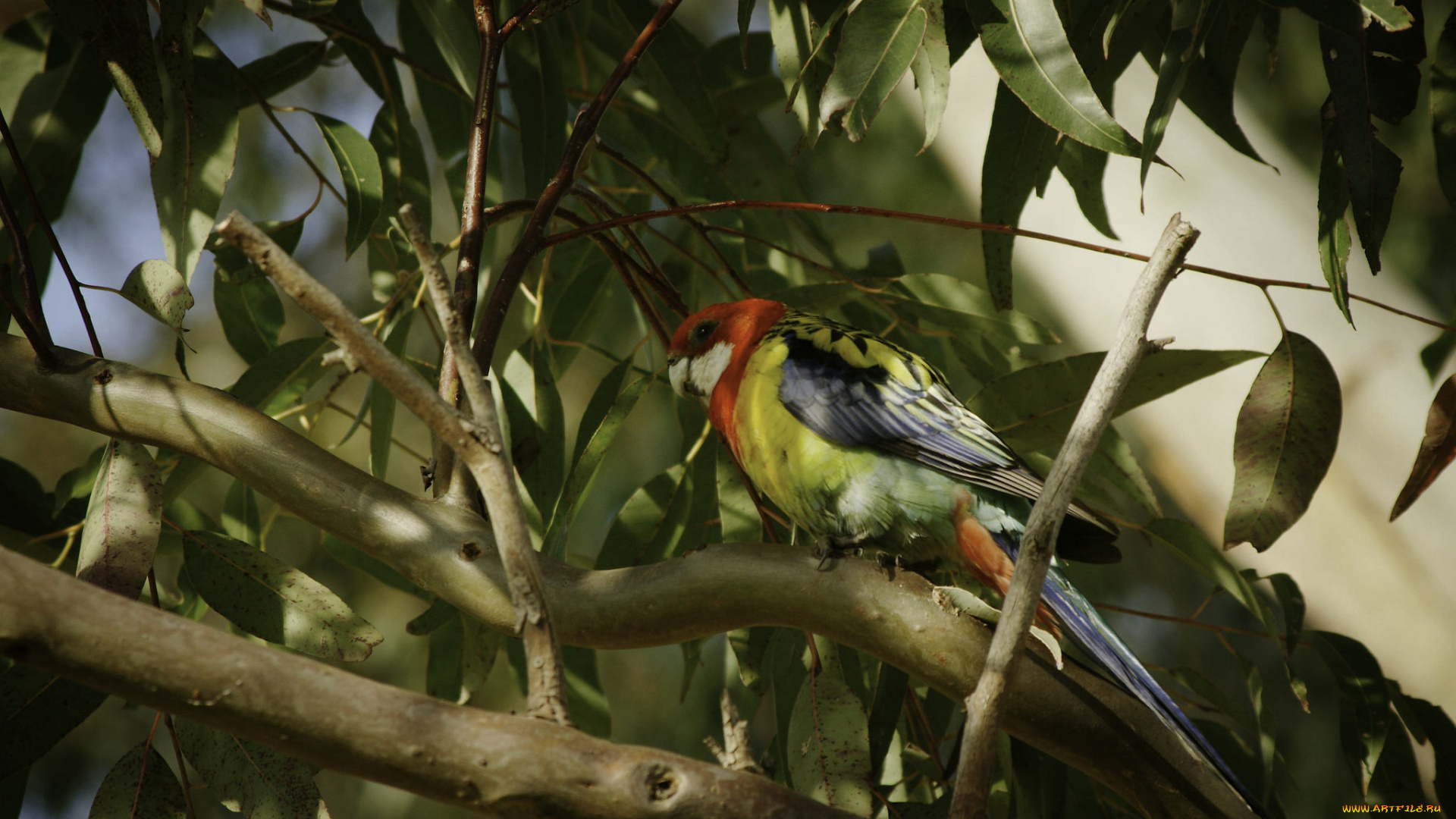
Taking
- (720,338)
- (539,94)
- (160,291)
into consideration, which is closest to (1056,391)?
(720,338)

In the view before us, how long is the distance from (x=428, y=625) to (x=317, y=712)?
1.11 m

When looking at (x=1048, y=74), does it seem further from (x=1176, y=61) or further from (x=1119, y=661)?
(x=1119, y=661)

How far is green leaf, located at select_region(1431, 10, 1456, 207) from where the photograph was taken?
1822mm

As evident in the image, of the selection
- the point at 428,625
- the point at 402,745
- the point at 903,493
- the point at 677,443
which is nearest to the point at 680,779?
the point at 402,745

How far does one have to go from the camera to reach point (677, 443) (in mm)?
4324

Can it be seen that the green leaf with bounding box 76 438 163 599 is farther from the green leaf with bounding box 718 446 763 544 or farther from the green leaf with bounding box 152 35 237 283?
the green leaf with bounding box 718 446 763 544

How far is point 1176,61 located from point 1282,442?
70 centimetres

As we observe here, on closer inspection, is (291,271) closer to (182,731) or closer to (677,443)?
(182,731)

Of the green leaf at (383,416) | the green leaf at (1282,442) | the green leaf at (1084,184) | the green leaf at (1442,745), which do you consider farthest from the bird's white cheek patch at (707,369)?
the green leaf at (1442,745)

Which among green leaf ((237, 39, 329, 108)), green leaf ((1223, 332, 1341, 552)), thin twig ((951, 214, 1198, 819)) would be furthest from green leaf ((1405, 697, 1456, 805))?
green leaf ((237, 39, 329, 108))

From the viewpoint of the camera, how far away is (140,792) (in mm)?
1600

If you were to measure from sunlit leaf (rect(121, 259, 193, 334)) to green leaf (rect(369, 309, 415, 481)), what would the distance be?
53cm

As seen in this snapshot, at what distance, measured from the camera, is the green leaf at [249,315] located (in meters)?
2.21

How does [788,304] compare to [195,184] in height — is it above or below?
below
